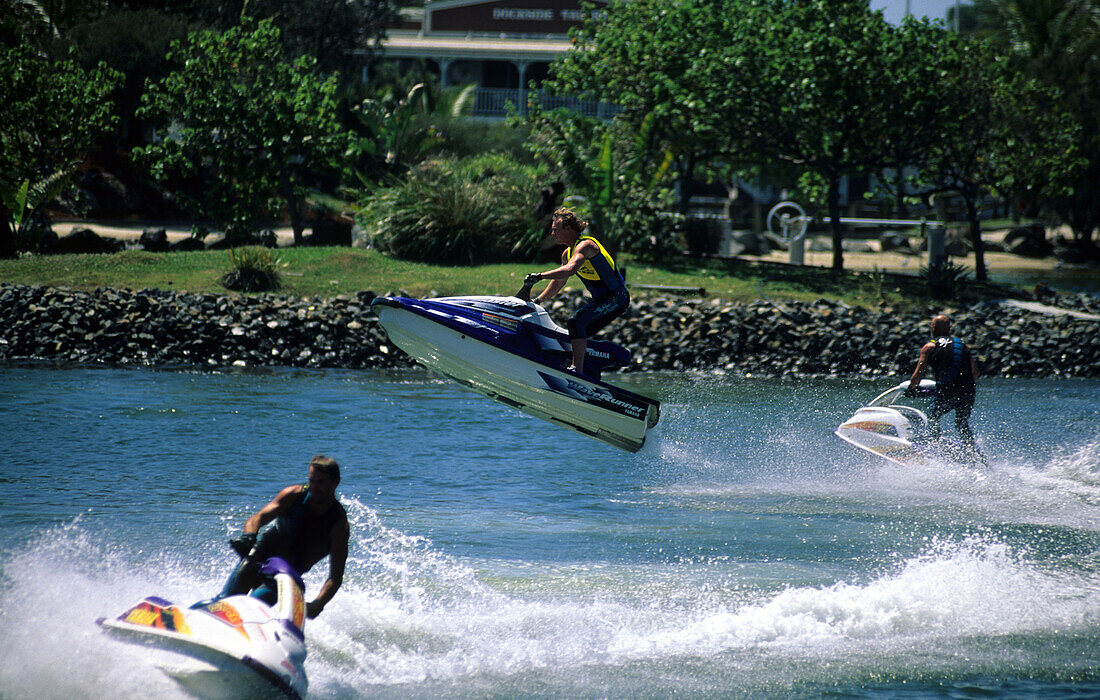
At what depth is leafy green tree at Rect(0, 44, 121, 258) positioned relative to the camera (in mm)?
22359

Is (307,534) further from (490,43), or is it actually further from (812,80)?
(490,43)

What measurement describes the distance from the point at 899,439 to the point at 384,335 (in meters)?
10.2

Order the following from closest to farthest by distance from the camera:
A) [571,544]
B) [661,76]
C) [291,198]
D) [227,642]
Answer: [227,642]
[571,544]
[661,76]
[291,198]

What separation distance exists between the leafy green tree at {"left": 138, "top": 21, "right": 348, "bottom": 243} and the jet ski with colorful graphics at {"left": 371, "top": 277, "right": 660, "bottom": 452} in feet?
52.8

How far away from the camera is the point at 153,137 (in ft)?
112

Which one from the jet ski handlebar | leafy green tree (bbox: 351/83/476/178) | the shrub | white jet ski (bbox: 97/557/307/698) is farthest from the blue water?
leafy green tree (bbox: 351/83/476/178)

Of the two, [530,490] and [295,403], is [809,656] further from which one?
[295,403]

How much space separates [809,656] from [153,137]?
104ft

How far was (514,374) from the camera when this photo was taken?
929cm

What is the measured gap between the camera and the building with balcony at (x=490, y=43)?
41.4 metres

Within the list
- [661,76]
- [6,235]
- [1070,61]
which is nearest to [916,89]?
[661,76]

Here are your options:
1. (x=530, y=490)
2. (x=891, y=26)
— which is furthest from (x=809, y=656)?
(x=891, y=26)

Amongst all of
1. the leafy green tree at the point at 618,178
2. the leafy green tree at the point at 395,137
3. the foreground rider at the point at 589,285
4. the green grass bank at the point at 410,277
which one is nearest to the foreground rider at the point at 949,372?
the foreground rider at the point at 589,285

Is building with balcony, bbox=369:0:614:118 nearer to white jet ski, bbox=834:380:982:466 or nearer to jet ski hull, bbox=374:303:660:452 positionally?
white jet ski, bbox=834:380:982:466
